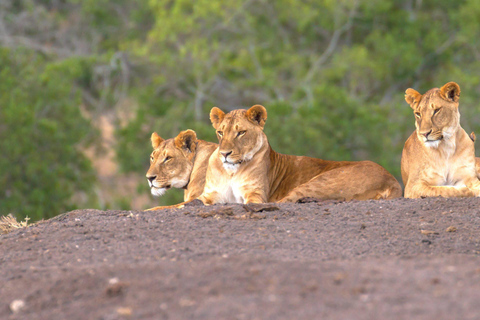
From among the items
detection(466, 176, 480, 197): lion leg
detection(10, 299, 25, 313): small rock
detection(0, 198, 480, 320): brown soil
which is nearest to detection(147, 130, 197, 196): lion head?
detection(0, 198, 480, 320): brown soil

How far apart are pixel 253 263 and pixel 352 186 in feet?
9.31

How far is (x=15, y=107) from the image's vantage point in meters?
17.6

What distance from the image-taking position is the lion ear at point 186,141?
7145mm

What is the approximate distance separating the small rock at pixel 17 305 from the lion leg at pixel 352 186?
319 cm

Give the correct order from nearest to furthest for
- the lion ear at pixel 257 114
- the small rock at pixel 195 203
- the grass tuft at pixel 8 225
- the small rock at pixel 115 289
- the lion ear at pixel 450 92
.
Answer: the small rock at pixel 115 289 → the grass tuft at pixel 8 225 → the lion ear at pixel 450 92 → the small rock at pixel 195 203 → the lion ear at pixel 257 114

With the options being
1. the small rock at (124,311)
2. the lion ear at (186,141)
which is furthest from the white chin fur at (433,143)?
the small rock at (124,311)

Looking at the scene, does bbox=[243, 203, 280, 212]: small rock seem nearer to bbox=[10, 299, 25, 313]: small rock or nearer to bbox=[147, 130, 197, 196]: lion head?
bbox=[147, 130, 197, 196]: lion head

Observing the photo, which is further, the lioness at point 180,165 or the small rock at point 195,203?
the lioness at point 180,165

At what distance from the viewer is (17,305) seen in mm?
3678

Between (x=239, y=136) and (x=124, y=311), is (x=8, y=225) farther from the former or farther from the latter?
(x=124, y=311)

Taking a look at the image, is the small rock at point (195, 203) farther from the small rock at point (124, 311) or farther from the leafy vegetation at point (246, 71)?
the leafy vegetation at point (246, 71)

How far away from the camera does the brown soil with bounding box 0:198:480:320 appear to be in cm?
329

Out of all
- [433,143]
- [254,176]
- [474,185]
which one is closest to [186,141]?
[254,176]

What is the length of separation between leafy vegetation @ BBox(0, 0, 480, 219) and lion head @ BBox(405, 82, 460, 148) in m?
11.8
